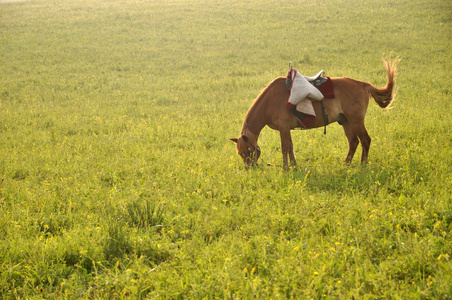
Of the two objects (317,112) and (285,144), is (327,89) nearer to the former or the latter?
(317,112)

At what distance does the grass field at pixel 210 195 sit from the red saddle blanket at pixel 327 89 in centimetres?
139

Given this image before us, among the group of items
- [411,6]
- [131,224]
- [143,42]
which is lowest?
[131,224]

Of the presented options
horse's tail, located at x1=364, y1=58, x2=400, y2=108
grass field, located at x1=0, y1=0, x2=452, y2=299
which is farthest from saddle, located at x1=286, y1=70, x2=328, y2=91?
grass field, located at x1=0, y1=0, x2=452, y2=299

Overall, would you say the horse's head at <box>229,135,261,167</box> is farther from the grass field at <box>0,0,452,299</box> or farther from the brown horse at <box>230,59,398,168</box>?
the grass field at <box>0,0,452,299</box>

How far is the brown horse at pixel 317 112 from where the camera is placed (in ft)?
22.3

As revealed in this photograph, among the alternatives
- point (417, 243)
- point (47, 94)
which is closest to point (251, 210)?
point (417, 243)

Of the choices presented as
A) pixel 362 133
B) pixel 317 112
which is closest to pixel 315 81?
pixel 317 112

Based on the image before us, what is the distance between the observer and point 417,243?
385 cm

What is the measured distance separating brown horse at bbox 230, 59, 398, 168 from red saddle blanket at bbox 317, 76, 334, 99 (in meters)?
0.09

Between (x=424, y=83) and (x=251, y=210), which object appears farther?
(x=424, y=83)

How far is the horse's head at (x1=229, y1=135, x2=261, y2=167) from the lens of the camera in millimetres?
6770

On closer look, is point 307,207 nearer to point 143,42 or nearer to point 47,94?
point 47,94

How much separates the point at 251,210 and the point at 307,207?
81 centimetres

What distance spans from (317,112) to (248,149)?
5.08 feet
